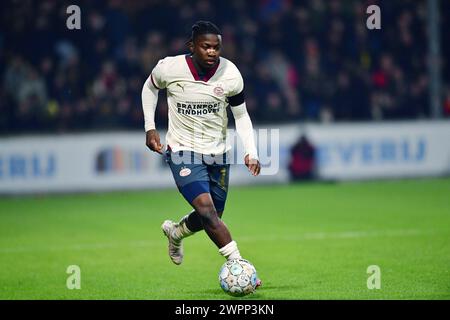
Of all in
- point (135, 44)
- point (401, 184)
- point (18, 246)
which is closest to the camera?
point (18, 246)

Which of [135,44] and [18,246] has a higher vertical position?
[135,44]

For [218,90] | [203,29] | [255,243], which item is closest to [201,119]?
[218,90]

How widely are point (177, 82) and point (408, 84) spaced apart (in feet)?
45.2

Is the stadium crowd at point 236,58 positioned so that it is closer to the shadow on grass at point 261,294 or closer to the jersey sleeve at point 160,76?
the jersey sleeve at point 160,76

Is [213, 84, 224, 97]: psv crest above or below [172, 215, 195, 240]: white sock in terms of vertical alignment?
above

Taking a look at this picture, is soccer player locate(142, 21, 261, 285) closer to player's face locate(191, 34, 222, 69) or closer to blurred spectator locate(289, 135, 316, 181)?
player's face locate(191, 34, 222, 69)

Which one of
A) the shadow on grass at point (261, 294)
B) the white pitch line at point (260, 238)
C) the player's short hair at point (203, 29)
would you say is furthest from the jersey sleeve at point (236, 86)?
the white pitch line at point (260, 238)

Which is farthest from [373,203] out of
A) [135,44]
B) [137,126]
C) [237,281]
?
[237,281]

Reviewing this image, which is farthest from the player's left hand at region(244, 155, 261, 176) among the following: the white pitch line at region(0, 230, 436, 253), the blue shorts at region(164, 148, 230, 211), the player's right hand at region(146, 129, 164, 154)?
the white pitch line at region(0, 230, 436, 253)

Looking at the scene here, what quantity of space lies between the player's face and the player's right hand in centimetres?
79

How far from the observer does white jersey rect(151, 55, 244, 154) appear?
8.79m

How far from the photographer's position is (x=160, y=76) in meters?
8.91

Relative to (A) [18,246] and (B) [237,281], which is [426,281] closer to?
(B) [237,281]

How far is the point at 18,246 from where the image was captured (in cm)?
1226
